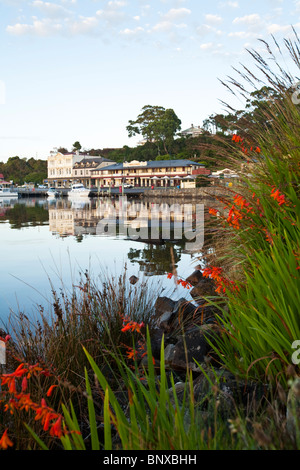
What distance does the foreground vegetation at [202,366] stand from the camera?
1573 mm

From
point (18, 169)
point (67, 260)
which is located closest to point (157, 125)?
point (18, 169)

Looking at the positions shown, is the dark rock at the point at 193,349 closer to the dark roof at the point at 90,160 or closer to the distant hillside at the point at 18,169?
the dark roof at the point at 90,160

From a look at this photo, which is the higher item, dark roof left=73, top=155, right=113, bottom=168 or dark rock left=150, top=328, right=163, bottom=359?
dark roof left=73, top=155, right=113, bottom=168

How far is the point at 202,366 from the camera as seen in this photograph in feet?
10.2

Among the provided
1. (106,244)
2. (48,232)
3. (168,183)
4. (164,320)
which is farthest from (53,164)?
(164,320)

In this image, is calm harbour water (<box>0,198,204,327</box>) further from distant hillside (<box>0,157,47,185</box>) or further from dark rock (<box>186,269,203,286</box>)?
distant hillside (<box>0,157,47,185</box>)

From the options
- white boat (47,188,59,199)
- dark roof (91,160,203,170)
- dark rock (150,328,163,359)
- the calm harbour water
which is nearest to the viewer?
dark rock (150,328,163,359)

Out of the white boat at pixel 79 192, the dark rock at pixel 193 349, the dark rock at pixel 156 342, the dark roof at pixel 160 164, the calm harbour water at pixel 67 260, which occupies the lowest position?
the calm harbour water at pixel 67 260

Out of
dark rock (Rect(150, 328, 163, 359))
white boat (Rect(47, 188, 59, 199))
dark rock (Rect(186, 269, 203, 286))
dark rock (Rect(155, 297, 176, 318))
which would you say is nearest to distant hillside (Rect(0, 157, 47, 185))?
white boat (Rect(47, 188, 59, 199))

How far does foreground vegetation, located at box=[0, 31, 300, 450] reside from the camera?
157cm

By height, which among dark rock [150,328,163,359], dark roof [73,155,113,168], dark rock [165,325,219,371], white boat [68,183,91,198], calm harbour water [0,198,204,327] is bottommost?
calm harbour water [0,198,204,327]

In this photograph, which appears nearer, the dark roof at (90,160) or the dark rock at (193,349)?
the dark rock at (193,349)

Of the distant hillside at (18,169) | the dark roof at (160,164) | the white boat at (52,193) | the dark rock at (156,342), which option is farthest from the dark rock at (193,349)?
the distant hillside at (18,169)
